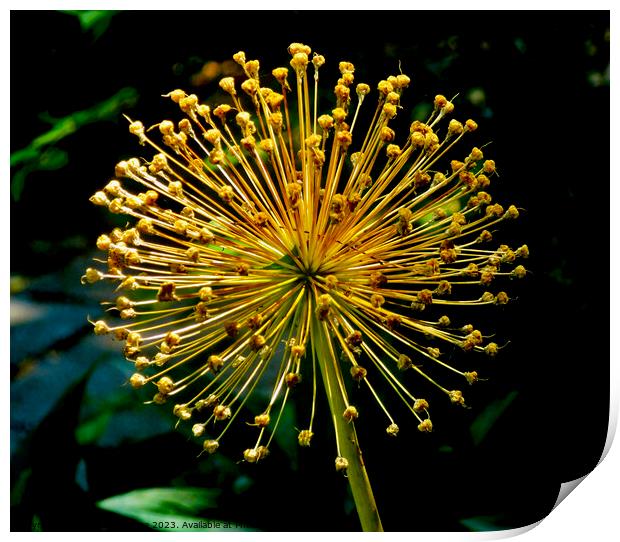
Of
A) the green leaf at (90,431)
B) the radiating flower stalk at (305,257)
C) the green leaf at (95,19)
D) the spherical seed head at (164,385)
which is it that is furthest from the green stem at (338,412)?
the green leaf at (95,19)

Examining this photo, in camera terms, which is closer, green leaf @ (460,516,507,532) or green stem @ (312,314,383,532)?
green stem @ (312,314,383,532)

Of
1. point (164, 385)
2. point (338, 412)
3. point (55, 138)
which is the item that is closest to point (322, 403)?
point (338, 412)

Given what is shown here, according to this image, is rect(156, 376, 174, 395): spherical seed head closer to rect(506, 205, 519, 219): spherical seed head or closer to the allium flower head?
the allium flower head

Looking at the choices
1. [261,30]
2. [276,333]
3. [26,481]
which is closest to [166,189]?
[276,333]

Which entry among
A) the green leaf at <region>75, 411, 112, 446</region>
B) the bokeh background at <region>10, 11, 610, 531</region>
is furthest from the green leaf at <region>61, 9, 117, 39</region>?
the green leaf at <region>75, 411, 112, 446</region>

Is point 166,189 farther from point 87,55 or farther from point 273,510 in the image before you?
point 273,510

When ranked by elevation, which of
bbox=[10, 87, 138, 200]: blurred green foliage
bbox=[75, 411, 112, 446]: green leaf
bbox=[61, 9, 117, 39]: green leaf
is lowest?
bbox=[75, 411, 112, 446]: green leaf

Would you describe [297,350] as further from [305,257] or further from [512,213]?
[512,213]
